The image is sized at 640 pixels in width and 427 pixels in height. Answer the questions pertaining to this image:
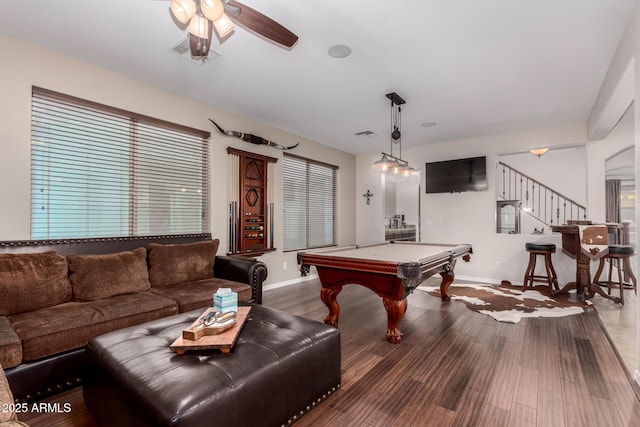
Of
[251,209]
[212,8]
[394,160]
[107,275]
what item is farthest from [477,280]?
[212,8]

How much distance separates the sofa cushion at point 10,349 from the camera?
68.2 inches

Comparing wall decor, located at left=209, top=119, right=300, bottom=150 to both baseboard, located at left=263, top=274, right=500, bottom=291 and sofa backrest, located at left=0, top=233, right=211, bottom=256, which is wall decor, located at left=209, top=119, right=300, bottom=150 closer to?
sofa backrest, located at left=0, top=233, right=211, bottom=256

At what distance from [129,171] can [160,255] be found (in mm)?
1092

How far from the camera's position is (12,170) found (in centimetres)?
263

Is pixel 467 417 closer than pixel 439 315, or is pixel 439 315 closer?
pixel 467 417

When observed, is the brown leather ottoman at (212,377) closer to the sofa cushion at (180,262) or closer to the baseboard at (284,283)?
the sofa cushion at (180,262)

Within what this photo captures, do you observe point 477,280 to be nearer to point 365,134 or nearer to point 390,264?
point 365,134

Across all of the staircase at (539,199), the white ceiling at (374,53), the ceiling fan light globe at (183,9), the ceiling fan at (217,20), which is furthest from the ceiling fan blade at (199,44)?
the staircase at (539,199)

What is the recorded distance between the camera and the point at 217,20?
1.71 meters

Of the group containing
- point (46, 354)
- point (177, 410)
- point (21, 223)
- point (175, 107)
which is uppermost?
point (175, 107)

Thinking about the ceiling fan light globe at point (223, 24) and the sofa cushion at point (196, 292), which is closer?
the ceiling fan light globe at point (223, 24)

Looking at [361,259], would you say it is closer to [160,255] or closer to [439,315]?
[439,315]

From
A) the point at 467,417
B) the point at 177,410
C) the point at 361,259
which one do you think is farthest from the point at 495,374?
the point at 177,410

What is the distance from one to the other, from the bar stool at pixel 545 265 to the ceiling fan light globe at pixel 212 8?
201 inches
